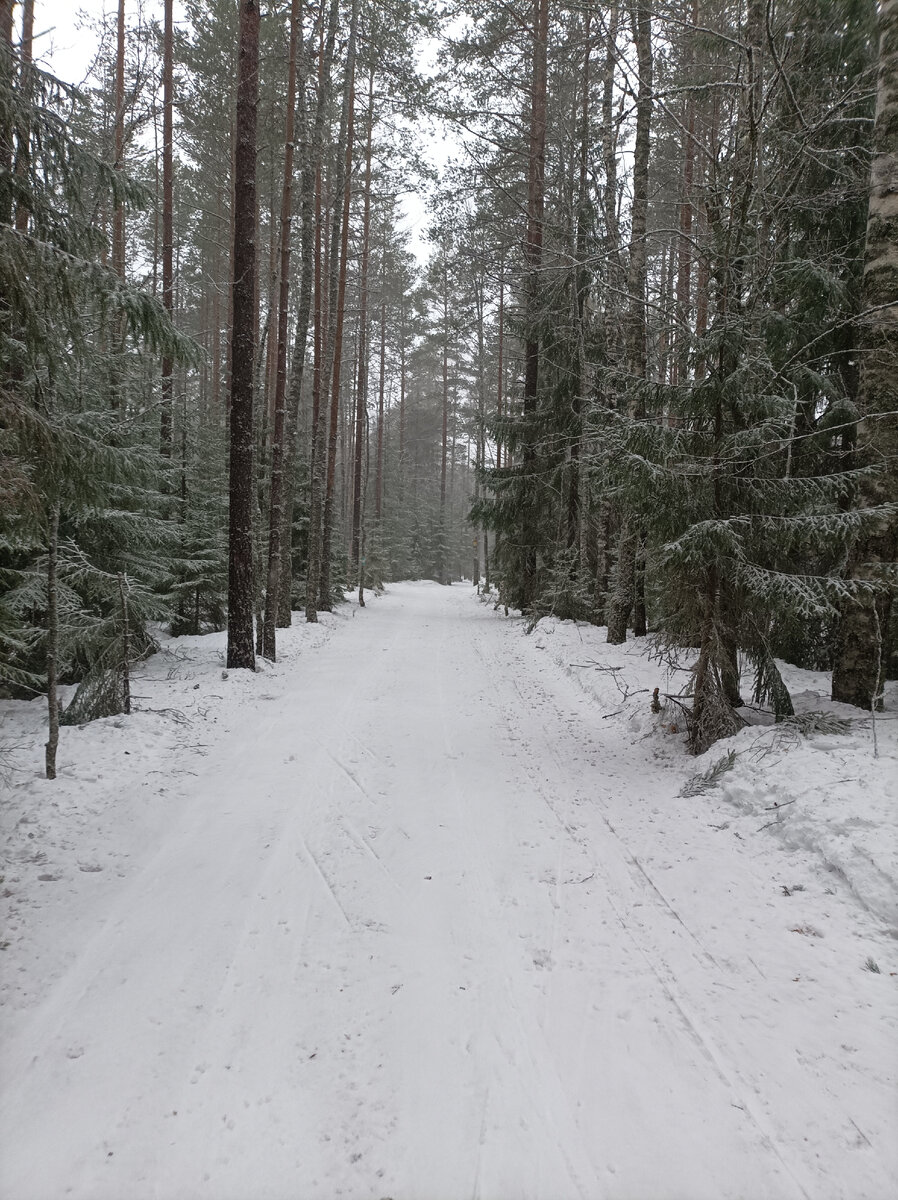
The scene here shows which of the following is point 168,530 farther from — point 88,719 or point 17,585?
point 88,719

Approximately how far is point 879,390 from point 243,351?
8.05 metres

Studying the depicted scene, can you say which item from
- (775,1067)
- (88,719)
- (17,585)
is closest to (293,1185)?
(775,1067)

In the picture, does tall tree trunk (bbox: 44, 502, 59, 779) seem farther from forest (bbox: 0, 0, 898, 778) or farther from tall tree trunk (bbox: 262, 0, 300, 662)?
tall tree trunk (bbox: 262, 0, 300, 662)

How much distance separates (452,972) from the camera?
297cm

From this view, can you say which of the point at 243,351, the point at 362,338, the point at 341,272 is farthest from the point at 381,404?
the point at 243,351

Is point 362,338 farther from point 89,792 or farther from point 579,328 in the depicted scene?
point 89,792

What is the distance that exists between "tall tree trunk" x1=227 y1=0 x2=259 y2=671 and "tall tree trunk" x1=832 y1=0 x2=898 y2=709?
302 inches

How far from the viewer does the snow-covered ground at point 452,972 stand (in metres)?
2.07

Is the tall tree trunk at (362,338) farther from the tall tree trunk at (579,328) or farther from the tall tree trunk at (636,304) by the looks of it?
the tall tree trunk at (636,304)

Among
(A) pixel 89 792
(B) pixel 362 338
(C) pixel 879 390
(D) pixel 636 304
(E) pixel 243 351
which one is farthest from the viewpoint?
(B) pixel 362 338

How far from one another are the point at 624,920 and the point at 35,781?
4553 millimetres

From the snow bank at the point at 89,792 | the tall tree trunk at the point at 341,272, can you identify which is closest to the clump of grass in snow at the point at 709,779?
the snow bank at the point at 89,792

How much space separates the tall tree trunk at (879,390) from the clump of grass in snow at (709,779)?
1526mm

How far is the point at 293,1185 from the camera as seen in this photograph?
1993mm
